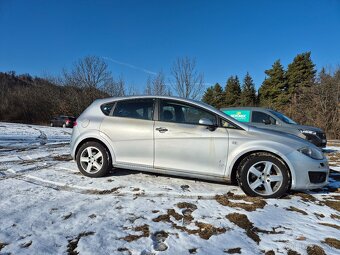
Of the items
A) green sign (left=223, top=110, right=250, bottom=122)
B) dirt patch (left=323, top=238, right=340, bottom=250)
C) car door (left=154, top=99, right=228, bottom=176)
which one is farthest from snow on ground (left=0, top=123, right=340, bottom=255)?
green sign (left=223, top=110, right=250, bottom=122)

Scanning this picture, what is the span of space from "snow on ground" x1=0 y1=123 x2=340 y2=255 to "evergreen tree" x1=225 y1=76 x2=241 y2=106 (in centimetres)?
4800

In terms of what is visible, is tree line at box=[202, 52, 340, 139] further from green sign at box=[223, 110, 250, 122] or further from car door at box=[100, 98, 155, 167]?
car door at box=[100, 98, 155, 167]

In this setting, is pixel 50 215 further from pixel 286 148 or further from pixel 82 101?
pixel 82 101

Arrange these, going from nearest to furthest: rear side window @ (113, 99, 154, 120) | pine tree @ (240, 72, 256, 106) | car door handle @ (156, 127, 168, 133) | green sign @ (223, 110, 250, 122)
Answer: car door handle @ (156, 127, 168, 133), rear side window @ (113, 99, 154, 120), green sign @ (223, 110, 250, 122), pine tree @ (240, 72, 256, 106)

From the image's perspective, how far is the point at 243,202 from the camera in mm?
3463

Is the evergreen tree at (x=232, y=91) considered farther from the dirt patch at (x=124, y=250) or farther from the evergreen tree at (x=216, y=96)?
the dirt patch at (x=124, y=250)

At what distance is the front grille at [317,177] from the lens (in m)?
3.67

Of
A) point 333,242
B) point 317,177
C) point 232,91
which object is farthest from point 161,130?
point 232,91

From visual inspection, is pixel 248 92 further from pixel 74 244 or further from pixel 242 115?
pixel 74 244

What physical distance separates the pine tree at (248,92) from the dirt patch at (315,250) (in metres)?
46.8

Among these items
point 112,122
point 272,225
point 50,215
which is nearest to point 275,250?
point 272,225

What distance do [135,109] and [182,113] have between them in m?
0.91

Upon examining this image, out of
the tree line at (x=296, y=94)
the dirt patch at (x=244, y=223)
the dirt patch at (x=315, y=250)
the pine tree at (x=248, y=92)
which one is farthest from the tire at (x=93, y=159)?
the pine tree at (x=248, y=92)

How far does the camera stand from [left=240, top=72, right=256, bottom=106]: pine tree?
47447 millimetres
